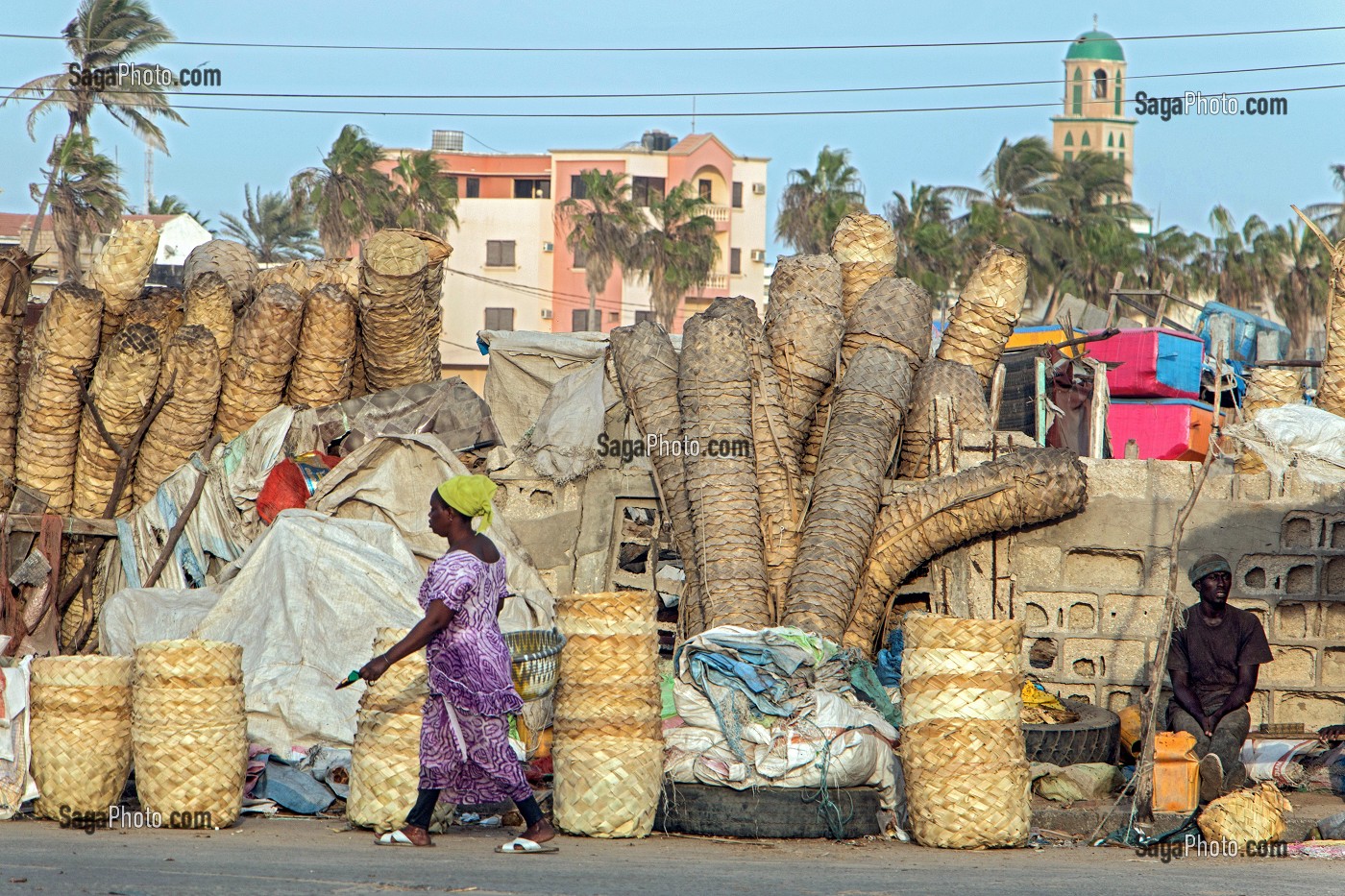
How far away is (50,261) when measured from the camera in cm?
4312

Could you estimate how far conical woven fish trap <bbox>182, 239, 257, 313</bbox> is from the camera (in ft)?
38.4

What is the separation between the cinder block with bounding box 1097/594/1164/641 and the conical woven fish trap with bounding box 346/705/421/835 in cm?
515

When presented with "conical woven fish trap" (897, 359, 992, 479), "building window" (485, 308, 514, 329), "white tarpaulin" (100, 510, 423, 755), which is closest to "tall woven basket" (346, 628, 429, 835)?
"white tarpaulin" (100, 510, 423, 755)

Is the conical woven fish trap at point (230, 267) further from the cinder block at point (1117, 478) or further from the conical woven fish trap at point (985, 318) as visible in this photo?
the cinder block at point (1117, 478)

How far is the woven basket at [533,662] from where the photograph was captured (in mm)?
6605

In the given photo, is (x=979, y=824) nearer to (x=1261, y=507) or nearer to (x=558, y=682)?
(x=558, y=682)

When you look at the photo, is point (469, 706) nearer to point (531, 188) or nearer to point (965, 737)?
point (965, 737)

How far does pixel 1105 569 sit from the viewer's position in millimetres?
10031

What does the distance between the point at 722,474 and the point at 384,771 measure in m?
3.67

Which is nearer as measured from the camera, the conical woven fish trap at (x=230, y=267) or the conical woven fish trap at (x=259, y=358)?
the conical woven fish trap at (x=259, y=358)

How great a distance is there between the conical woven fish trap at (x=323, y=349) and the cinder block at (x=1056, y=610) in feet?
16.7

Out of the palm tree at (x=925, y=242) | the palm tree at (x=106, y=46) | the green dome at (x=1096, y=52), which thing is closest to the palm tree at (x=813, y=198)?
the palm tree at (x=925, y=242)

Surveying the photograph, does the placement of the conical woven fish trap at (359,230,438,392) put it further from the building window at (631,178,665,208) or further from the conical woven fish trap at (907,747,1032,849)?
the building window at (631,178,665,208)

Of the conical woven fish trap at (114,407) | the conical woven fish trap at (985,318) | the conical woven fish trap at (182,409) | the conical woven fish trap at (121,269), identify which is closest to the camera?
the conical woven fish trap at (114,407)
